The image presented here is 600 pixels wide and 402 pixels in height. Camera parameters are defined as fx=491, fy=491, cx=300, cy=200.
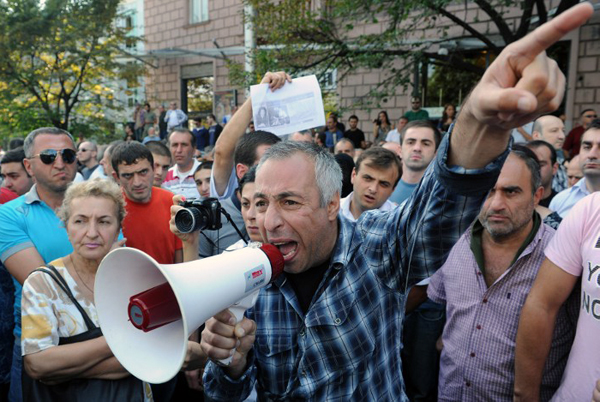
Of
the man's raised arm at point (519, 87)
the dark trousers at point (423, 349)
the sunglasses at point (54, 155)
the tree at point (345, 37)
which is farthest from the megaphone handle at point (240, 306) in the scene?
the tree at point (345, 37)

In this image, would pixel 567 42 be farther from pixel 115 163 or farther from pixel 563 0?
pixel 115 163

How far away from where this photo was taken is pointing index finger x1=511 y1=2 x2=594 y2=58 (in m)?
1.02

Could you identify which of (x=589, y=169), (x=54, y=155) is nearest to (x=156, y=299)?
(x=54, y=155)

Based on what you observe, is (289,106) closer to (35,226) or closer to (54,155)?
(54,155)

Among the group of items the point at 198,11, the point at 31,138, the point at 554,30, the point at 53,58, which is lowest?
the point at 31,138

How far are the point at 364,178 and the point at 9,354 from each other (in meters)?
2.66

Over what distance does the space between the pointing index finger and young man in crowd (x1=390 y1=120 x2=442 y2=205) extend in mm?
3149

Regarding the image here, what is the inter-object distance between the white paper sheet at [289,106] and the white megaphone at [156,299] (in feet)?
7.26

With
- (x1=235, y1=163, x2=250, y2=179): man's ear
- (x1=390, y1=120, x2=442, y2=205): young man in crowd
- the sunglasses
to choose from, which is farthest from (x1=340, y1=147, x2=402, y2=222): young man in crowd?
the sunglasses

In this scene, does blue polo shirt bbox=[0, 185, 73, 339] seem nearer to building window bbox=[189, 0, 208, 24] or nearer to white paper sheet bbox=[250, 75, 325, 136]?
white paper sheet bbox=[250, 75, 325, 136]

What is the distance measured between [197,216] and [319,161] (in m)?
0.65

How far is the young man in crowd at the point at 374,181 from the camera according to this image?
3777 millimetres

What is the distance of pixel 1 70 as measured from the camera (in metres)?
14.8

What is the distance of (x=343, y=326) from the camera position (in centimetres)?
175
